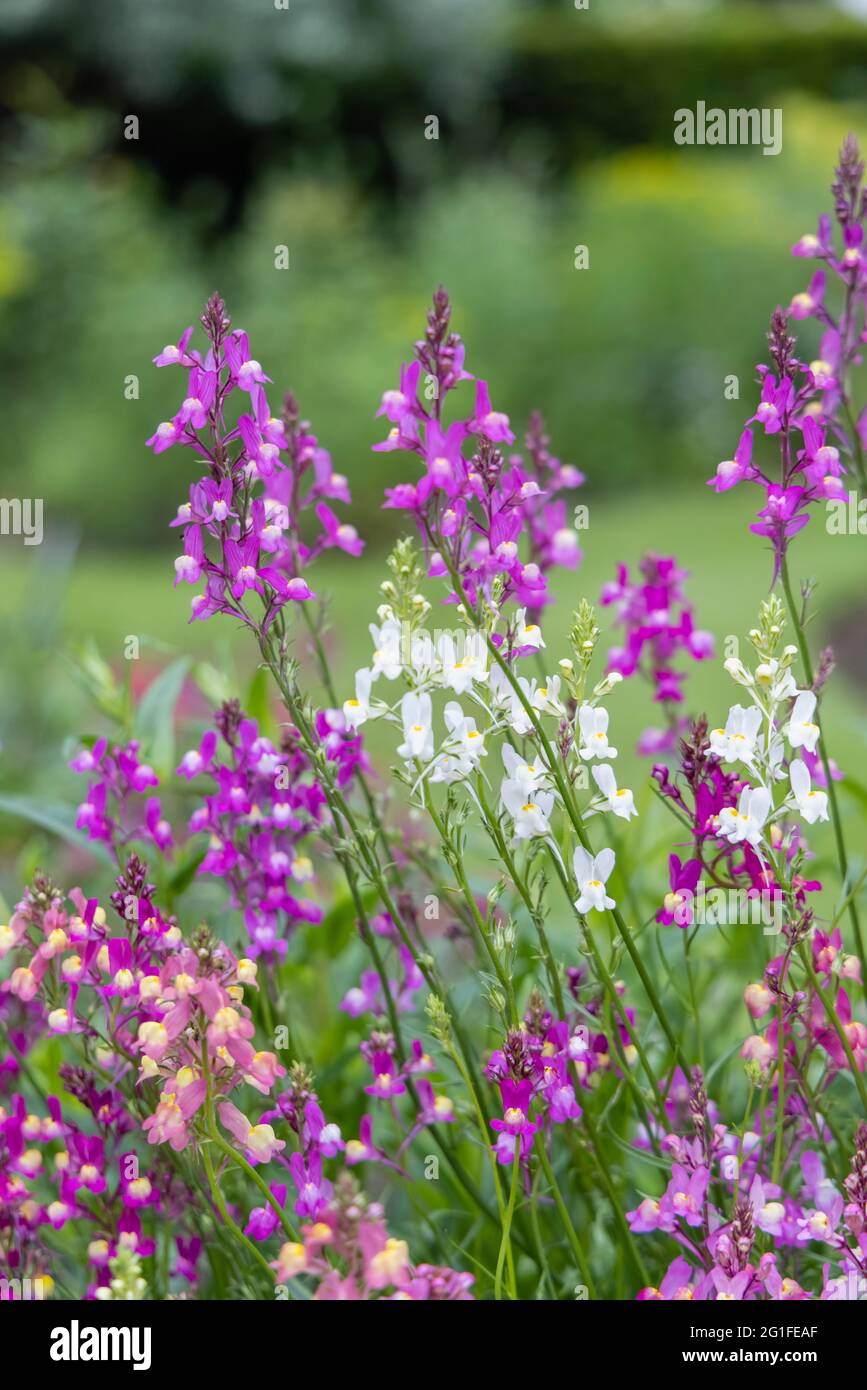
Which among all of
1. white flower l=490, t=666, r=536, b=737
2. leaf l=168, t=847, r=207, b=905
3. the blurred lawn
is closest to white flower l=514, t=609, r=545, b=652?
white flower l=490, t=666, r=536, b=737

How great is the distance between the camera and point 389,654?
137 cm

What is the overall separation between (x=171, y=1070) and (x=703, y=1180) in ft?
1.71

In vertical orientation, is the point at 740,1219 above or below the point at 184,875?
below

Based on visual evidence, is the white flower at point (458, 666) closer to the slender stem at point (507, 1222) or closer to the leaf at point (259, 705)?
the slender stem at point (507, 1222)

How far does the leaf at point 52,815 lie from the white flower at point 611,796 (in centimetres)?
88

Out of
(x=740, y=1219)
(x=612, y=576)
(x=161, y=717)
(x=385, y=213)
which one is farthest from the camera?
(x=385, y=213)

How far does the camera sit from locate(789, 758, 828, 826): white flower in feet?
4.25

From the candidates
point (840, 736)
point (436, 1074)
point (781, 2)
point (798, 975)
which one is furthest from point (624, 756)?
point (781, 2)

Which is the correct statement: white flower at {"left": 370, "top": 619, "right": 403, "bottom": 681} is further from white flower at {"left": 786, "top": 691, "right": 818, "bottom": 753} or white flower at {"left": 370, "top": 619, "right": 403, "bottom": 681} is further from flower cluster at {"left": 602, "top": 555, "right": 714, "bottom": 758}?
flower cluster at {"left": 602, "top": 555, "right": 714, "bottom": 758}

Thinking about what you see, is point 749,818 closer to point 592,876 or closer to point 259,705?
point 592,876

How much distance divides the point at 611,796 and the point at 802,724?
20 cm

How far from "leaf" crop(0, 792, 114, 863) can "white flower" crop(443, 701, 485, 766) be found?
82 cm

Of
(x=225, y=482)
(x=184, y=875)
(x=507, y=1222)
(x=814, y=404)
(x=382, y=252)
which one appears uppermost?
(x=382, y=252)

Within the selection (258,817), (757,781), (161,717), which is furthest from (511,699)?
(161,717)
